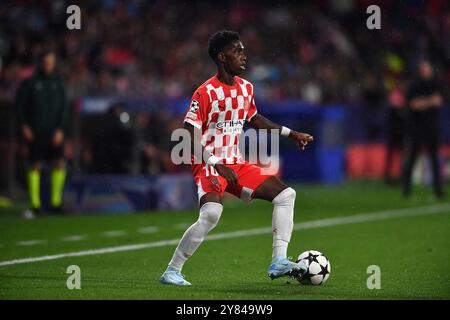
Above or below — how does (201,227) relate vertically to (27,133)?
below

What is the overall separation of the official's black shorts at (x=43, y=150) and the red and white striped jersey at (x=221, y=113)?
7194mm

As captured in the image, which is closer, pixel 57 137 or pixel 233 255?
pixel 233 255

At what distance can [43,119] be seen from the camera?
15.0m

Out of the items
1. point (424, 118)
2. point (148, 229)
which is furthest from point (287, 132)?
point (424, 118)

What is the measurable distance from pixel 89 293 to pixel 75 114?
37.9 feet

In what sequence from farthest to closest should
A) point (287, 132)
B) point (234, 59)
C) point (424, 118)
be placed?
point (424, 118), point (287, 132), point (234, 59)

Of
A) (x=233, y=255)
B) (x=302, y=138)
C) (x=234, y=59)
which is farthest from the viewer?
(x=233, y=255)

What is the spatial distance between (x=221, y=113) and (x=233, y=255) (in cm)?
273

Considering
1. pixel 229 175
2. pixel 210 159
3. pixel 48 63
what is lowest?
pixel 229 175

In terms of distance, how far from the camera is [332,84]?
2523 cm

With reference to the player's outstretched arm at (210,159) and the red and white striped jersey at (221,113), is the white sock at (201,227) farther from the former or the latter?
the red and white striped jersey at (221,113)

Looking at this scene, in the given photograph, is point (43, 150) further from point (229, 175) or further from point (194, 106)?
point (229, 175)

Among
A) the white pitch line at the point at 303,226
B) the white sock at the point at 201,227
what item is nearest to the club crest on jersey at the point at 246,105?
the white sock at the point at 201,227

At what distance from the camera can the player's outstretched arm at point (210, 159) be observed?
299 inches
